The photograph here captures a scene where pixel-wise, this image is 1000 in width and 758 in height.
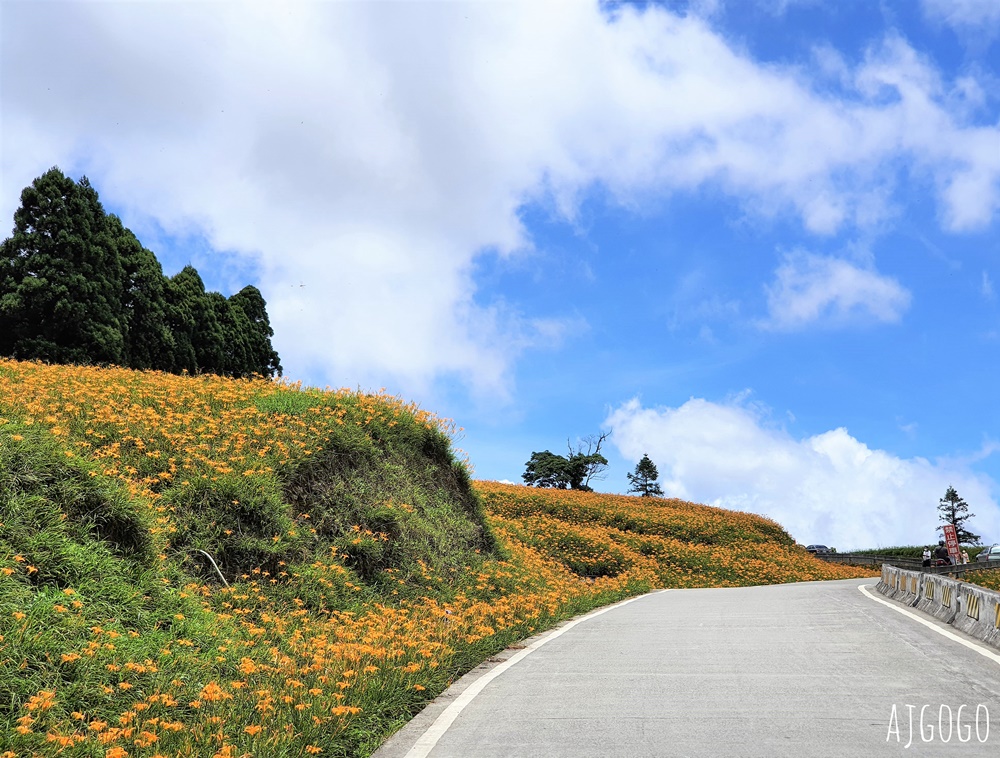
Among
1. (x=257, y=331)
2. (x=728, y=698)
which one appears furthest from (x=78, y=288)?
(x=728, y=698)

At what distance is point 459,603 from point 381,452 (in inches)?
140

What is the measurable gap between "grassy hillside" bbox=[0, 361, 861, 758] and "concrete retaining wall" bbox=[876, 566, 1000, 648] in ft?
18.6

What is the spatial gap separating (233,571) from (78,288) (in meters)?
25.0

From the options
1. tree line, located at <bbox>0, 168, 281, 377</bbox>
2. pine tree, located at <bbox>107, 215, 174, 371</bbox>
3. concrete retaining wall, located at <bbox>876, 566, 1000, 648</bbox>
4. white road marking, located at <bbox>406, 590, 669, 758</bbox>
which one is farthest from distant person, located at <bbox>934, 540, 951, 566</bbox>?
pine tree, located at <bbox>107, 215, 174, 371</bbox>

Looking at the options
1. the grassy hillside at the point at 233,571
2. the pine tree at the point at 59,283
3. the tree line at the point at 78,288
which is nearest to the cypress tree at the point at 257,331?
the tree line at the point at 78,288

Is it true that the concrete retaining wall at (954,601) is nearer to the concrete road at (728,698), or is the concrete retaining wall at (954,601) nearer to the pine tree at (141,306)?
the concrete road at (728,698)

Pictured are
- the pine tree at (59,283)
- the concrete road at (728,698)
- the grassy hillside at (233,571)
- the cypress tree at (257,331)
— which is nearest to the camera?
the concrete road at (728,698)

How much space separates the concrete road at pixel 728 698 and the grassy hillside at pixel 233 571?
2.26 feet

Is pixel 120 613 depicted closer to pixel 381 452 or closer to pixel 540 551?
pixel 381 452

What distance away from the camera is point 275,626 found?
7.72 metres

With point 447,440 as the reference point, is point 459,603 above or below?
below

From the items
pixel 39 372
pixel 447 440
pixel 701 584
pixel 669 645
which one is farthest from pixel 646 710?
pixel 701 584

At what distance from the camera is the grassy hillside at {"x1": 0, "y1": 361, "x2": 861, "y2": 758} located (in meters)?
5.12

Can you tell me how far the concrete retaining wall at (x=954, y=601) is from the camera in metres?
8.85
